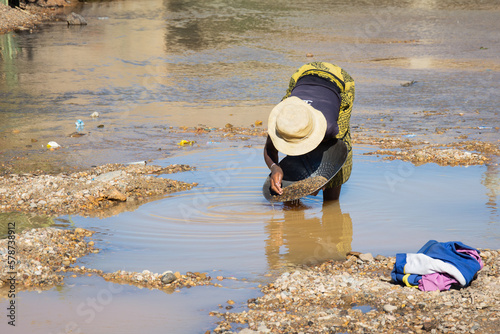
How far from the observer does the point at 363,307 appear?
353 centimetres

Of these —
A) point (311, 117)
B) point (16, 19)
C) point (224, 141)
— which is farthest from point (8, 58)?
point (311, 117)

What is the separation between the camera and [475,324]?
3.21 m

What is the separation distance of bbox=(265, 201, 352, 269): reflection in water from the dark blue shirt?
0.74m

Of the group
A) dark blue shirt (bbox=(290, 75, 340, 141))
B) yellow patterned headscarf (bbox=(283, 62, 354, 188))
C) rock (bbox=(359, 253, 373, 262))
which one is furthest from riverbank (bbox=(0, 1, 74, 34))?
rock (bbox=(359, 253, 373, 262))

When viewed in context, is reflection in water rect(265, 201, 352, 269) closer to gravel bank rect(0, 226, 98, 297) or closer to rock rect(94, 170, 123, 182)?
gravel bank rect(0, 226, 98, 297)

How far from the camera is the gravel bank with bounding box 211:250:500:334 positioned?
3.27 m

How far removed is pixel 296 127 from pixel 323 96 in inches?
23.7

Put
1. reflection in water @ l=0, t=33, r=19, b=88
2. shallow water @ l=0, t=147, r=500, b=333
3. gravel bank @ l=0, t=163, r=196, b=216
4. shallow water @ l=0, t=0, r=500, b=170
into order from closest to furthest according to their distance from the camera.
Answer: shallow water @ l=0, t=147, r=500, b=333
gravel bank @ l=0, t=163, r=196, b=216
shallow water @ l=0, t=0, r=500, b=170
reflection in water @ l=0, t=33, r=19, b=88

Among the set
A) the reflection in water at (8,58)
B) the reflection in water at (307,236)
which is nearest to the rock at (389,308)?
the reflection in water at (307,236)

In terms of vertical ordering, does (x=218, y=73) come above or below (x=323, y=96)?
below

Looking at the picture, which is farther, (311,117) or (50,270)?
(311,117)

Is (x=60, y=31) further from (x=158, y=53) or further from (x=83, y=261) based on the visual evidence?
(x=83, y=261)

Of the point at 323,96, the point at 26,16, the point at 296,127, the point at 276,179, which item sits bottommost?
the point at 276,179

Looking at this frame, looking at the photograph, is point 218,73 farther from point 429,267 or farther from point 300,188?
point 429,267
